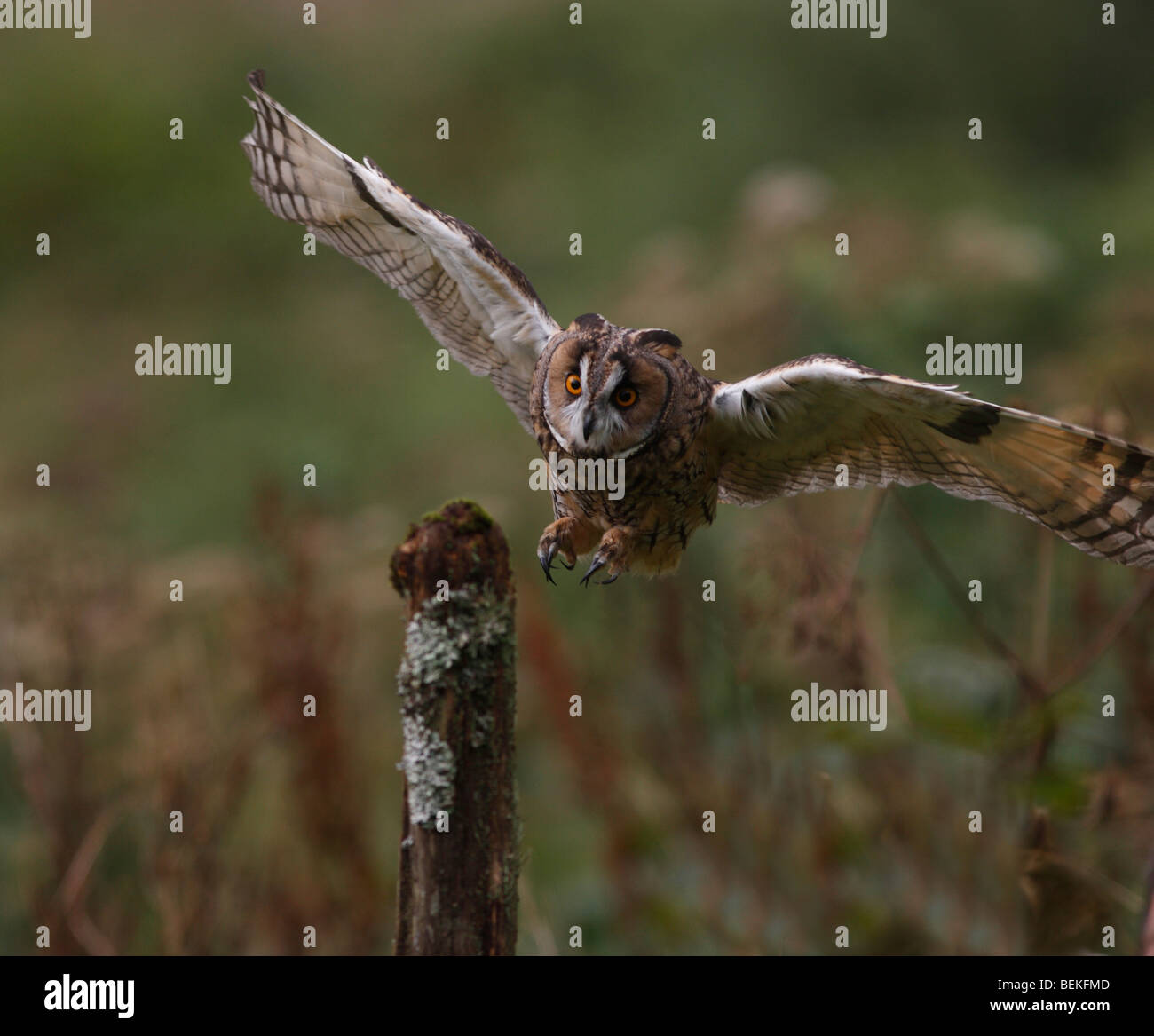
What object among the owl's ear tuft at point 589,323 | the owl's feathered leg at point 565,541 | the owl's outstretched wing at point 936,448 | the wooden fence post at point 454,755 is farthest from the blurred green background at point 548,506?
the owl's ear tuft at point 589,323

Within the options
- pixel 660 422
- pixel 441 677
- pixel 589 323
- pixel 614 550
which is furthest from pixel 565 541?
pixel 441 677

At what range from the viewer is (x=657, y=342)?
3170 mm

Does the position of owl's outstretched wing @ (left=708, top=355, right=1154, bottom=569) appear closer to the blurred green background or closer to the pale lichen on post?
the blurred green background

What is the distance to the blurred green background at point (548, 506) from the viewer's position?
4426mm

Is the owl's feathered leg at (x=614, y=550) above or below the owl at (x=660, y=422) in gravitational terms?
below

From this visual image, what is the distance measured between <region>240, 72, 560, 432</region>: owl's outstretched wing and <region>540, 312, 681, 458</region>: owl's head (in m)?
0.45

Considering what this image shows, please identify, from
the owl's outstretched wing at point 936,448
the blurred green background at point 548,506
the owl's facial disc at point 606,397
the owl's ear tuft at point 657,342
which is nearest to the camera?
the owl's outstretched wing at point 936,448

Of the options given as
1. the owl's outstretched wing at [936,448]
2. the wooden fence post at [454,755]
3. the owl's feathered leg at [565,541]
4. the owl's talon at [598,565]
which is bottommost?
the wooden fence post at [454,755]

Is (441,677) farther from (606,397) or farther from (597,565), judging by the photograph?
(606,397)

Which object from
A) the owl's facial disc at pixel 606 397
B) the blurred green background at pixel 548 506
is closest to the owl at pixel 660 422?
the owl's facial disc at pixel 606 397

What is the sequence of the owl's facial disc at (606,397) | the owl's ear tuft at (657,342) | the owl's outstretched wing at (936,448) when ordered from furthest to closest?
the owl's ear tuft at (657,342) → the owl's facial disc at (606,397) → the owl's outstretched wing at (936,448)

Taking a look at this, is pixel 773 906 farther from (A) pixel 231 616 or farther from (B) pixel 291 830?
(A) pixel 231 616

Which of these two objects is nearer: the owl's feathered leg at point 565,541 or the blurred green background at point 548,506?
the owl's feathered leg at point 565,541

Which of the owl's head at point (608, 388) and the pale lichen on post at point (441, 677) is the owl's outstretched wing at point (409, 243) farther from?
the pale lichen on post at point (441, 677)
